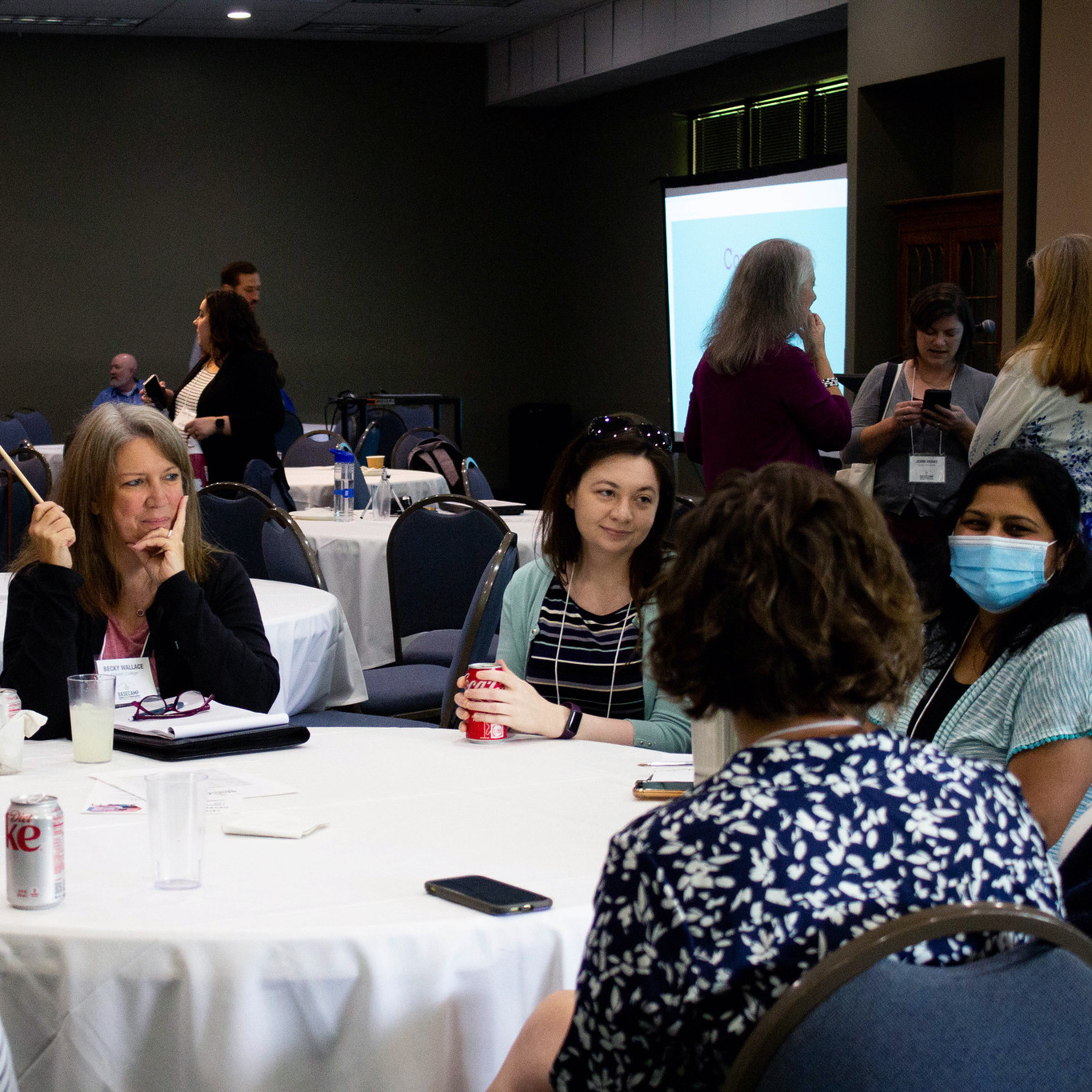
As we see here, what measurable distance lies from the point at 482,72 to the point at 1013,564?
38.5ft

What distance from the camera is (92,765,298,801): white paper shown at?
1.88 m

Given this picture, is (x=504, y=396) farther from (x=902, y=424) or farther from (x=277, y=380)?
(x=902, y=424)

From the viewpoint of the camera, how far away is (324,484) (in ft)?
21.0

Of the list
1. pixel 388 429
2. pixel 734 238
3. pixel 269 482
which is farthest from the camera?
pixel 388 429

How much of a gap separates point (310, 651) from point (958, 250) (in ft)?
18.9

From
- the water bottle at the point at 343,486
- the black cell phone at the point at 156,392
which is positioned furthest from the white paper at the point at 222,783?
the black cell phone at the point at 156,392

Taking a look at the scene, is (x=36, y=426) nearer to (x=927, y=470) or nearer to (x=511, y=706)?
(x=927, y=470)

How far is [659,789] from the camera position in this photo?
1863mm

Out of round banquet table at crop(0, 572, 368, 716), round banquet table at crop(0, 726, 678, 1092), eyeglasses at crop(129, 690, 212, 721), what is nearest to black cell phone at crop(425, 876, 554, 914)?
round banquet table at crop(0, 726, 678, 1092)

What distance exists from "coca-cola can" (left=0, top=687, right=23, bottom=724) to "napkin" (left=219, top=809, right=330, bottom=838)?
491mm

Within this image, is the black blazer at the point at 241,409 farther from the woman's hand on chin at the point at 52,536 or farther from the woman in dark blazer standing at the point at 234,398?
the woman's hand on chin at the point at 52,536

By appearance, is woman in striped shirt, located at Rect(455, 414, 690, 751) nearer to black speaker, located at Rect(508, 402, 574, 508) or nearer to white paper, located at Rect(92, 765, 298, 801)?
white paper, located at Rect(92, 765, 298, 801)

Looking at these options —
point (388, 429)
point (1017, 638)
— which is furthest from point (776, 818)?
point (388, 429)

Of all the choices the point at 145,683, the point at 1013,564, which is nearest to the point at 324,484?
the point at 145,683
